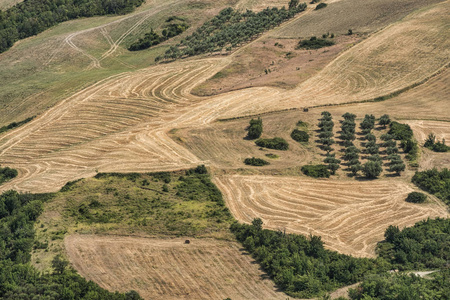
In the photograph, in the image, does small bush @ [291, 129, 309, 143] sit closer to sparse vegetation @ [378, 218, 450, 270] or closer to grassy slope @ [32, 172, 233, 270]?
grassy slope @ [32, 172, 233, 270]

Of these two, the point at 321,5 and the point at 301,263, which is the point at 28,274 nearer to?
the point at 301,263

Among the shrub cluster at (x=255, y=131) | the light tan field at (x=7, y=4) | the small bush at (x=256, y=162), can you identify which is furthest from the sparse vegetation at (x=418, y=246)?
the light tan field at (x=7, y=4)

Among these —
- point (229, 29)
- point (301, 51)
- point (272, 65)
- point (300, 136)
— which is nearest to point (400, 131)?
point (300, 136)

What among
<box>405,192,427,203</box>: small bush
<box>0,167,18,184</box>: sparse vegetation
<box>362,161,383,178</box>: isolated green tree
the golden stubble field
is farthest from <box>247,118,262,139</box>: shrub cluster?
<box>0,167,18,184</box>: sparse vegetation

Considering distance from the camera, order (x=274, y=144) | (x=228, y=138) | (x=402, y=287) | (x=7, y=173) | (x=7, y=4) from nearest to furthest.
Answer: (x=402, y=287)
(x=7, y=173)
(x=274, y=144)
(x=228, y=138)
(x=7, y=4)

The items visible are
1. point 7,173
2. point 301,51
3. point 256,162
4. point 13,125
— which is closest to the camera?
point 256,162

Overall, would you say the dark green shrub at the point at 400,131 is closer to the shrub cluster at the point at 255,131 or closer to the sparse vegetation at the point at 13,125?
the shrub cluster at the point at 255,131

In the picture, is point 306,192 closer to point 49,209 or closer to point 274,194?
point 274,194
